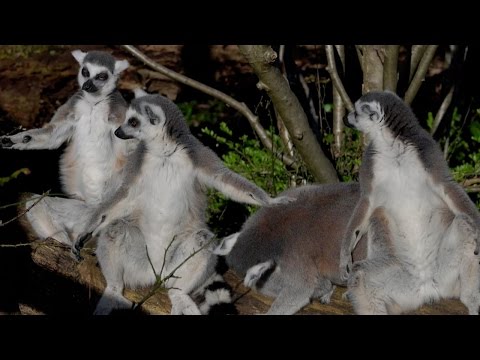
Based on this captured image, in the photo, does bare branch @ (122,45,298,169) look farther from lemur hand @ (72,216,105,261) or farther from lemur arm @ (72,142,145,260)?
lemur hand @ (72,216,105,261)

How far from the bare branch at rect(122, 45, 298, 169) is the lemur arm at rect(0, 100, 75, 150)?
0.89 m

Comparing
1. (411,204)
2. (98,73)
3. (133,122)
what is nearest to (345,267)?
(411,204)

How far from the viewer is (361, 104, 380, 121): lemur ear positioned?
5.52 metres

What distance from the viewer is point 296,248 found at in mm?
5750

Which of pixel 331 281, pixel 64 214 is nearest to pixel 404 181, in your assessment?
pixel 331 281

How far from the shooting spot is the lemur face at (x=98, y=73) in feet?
21.7

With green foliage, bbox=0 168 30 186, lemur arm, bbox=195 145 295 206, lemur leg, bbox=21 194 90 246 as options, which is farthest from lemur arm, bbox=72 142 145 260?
green foliage, bbox=0 168 30 186

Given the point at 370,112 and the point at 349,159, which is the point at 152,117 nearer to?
the point at 370,112

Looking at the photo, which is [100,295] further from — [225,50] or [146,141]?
[225,50]

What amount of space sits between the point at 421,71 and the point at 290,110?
1455 mm

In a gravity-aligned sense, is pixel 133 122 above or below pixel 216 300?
above

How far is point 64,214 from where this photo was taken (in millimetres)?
6562
